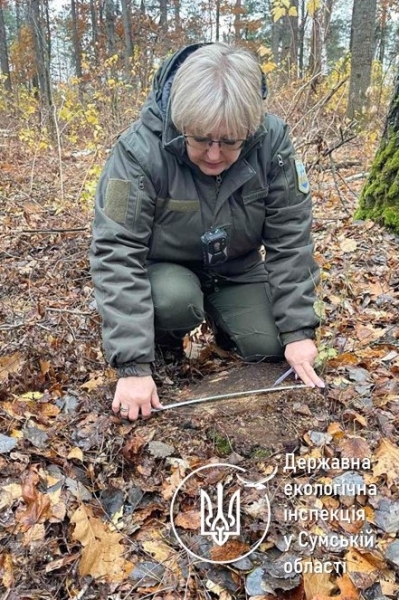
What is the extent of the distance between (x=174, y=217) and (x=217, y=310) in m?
0.68

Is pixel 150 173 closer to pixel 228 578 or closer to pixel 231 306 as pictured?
pixel 231 306

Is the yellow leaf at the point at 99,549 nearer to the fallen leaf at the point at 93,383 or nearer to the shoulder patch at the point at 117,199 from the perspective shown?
the fallen leaf at the point at 93,383

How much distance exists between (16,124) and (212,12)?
1991 centimetres

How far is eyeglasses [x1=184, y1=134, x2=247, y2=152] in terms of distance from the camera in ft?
6.52

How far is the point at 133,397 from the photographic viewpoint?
81.4 inches

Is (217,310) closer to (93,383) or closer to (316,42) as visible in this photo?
(93,383)

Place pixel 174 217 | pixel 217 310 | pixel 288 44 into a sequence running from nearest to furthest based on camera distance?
pixel 174 217 < pixel 217 310 < pixel 288 44

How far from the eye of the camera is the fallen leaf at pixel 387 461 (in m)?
1.82

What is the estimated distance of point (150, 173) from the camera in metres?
2.21

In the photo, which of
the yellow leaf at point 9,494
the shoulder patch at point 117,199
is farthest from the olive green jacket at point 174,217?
the yellow leaf at point 9,494

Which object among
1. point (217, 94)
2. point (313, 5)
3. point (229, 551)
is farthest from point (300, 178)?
point (313, 5)

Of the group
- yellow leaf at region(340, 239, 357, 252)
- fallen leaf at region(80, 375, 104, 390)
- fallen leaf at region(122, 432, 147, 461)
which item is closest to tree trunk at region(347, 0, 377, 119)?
yellow leaf at region(340, 239, 357, 252)

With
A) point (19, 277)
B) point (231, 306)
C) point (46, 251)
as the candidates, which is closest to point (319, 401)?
point (231, 306)

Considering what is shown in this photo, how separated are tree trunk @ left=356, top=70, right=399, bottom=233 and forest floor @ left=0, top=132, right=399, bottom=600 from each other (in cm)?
118
